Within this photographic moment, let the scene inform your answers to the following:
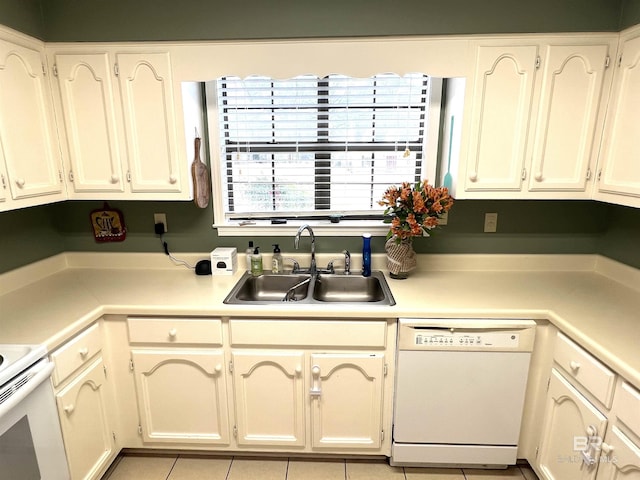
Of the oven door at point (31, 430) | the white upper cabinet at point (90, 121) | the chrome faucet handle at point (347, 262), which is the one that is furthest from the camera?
the chrome faucet handle at point (347, 262)

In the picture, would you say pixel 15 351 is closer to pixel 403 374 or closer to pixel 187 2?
pixel 403 374

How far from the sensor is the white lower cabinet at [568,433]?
136cm

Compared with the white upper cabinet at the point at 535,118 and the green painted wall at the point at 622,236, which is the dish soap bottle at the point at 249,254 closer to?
the white upper cabinet at the point at 535,118

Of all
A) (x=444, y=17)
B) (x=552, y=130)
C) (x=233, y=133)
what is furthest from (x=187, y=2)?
(x=552, y=130)

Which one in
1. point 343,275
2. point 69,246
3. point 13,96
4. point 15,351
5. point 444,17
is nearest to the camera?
point 15,351

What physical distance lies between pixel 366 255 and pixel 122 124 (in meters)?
1.46

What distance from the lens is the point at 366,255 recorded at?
2.07 meters

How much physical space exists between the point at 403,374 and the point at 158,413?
1.24 m

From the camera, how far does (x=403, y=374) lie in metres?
1.70

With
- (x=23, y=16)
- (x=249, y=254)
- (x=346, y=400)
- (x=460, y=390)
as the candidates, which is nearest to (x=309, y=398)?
(x=346, y=400)

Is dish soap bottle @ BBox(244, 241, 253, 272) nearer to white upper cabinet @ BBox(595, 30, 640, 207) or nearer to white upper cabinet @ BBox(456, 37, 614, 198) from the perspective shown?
white upper cabinet @ BBox(456, 37, 614, 198)

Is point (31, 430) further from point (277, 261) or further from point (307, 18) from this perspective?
point (307, 18)

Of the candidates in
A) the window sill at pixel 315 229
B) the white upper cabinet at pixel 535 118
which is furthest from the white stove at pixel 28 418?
the white upper cabinet at pixel 535 118

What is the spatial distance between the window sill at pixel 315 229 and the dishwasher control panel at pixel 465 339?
0.72 metres
